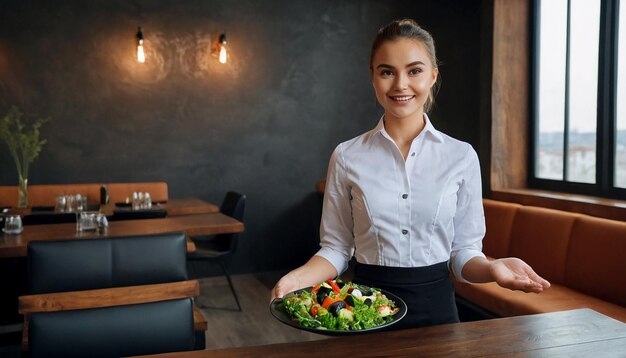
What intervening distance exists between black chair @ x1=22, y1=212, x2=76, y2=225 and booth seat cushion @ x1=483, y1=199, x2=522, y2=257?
2.97 m

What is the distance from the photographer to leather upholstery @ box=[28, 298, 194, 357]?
66.5 inches

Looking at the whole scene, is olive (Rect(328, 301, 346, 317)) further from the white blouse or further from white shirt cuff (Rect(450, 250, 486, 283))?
white shirt cuff (Rect(450, 250, 486, 283))

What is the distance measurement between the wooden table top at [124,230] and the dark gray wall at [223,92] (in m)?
1.67

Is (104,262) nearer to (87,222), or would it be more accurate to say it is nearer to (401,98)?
(401,98)

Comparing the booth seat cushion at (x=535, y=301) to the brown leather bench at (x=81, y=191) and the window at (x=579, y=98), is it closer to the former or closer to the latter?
the window at (x=579, y=98)

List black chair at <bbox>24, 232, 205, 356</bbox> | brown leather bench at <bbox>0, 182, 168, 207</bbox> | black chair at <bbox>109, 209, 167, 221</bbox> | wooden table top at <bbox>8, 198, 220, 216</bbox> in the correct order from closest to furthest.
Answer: black chair at <bbox>24, 232, 205, 356</bbox> < black chair at <bbox>109, 209, 167, 221</bbox> < wooden table top at <bbox>8, 198, 220, 216</bbox> < brown leather bench at <bbox>0, 182, 168, 207</bbox>

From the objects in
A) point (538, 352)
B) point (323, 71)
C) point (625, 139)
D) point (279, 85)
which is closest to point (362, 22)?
point (323, 71)

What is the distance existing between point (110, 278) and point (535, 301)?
2.33 m

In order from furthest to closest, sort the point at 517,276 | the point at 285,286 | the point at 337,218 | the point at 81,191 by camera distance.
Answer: the point at 81,191, the point at 337,218, the point at 285,286, the point at 517,276

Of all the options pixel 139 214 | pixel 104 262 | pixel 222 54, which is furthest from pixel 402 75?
pixel 222 54

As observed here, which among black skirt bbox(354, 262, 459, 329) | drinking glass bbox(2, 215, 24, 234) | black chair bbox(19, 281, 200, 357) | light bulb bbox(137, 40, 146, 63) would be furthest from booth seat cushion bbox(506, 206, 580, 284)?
light bulb bbox(137, 40, 146, 63)

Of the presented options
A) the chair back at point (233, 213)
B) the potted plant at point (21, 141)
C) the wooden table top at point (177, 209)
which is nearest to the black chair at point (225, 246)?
the chair back at point (233, 213)

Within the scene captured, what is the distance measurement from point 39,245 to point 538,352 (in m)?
1.46

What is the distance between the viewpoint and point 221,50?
214 inches
